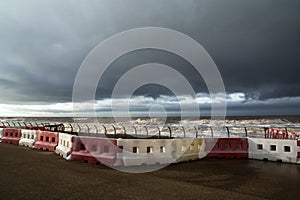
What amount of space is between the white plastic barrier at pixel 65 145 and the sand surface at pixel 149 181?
66 cm

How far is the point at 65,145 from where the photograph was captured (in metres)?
10.4

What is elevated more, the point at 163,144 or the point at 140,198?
the point at 163,144

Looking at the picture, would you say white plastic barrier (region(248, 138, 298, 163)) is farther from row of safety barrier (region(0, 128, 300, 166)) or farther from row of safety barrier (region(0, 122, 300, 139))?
row of safety barrier (region(0, 122, 300, 139))

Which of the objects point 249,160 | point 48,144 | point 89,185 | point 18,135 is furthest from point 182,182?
point 18,135

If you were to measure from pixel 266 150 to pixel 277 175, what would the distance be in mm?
3059

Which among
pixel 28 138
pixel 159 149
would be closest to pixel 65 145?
pixel 159 149

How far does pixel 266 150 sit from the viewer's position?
10.4m

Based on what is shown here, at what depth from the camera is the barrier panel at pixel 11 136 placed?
1515 cm

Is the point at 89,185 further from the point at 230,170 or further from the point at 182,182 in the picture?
the point at 230,170

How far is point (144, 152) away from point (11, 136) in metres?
11.6

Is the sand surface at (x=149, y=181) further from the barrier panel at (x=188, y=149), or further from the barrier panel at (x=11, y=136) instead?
Answer: the barrier panel at (x=11, y=136)

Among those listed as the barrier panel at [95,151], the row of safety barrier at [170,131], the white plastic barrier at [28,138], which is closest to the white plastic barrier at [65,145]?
the barrier panel at [95,151]

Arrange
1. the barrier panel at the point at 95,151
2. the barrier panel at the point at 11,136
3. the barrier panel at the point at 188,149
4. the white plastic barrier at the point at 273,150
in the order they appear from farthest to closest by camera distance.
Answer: the barrier panel at the point at 11,136 → the white plastic barrier at the point at 273,150 → the barrier panel at the point at 188,149 → the barrier panel at the point at 95,151

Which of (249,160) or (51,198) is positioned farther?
(249,160)
